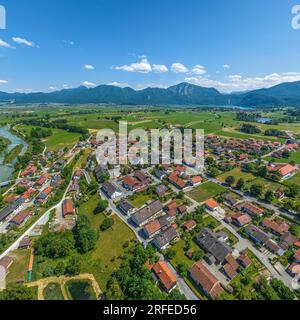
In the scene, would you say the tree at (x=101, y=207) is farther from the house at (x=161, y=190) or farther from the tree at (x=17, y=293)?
the tree at (x=17, y=293)

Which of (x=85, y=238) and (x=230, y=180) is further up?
(x=230, y=180)

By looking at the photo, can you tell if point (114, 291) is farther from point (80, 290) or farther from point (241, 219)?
point (241, 219)

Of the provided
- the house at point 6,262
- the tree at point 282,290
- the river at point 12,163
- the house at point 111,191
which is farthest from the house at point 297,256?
the river at point 12,163

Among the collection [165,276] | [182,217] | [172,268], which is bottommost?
[172,268]

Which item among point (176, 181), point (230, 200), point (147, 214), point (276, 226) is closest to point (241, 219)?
point (276, 226)

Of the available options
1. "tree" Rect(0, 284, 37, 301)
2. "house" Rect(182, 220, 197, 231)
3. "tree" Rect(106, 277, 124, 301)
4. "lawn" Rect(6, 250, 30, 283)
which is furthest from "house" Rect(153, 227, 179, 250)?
"lawn" Rect(6, 250, 30, 283)

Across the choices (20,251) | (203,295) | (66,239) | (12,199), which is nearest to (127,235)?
(66,239)
